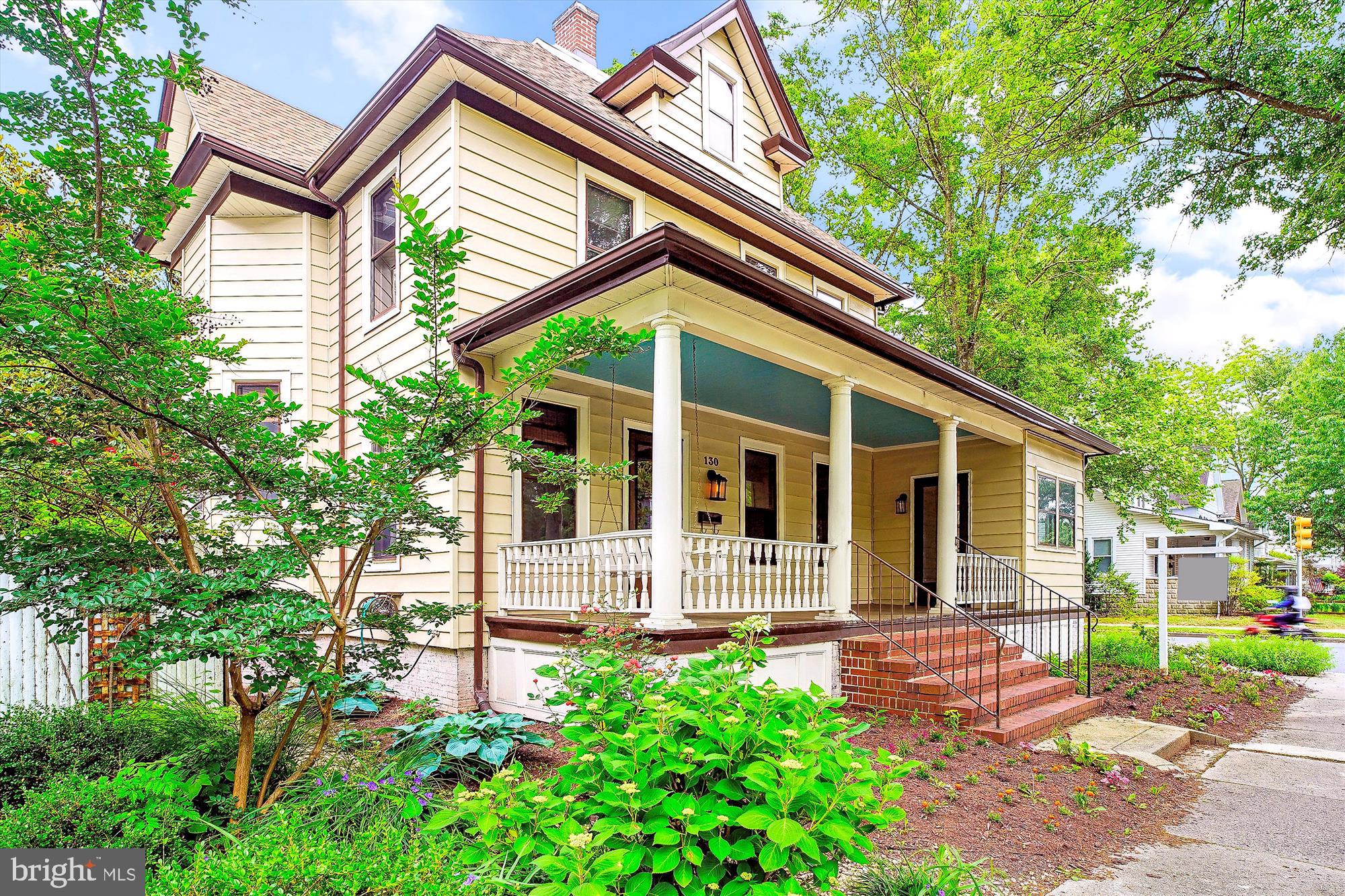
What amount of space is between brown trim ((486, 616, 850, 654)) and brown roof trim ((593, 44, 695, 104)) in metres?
7.46

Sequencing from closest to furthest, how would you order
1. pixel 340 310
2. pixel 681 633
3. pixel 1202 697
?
1. pixel 681 633
2. pixel 340 310
3. pixel 1202 697

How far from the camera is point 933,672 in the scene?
740 centimetres

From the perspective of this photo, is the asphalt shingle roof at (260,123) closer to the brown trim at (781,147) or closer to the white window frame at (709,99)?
the white window frame at (709,99)

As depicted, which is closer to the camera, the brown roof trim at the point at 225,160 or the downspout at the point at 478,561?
the downspout at the point at 478,561

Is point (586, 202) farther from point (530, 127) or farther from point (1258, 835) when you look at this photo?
point (1258, 835)

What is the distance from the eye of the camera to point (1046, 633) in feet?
38.1

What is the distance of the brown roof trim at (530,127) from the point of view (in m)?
7.24

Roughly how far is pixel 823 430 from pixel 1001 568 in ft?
11.4

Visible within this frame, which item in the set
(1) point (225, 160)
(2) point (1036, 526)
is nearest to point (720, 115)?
(1) point (225, 160)

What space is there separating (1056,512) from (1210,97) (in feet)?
24.2

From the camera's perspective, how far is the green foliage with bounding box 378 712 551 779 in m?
4.48

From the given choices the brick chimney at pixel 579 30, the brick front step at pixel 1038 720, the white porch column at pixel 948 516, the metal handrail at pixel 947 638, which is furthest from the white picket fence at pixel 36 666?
the brick chimney at pixel 579 30

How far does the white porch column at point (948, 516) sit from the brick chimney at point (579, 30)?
28.3 feet

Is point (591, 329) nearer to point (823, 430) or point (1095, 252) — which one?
point (823, 430)
